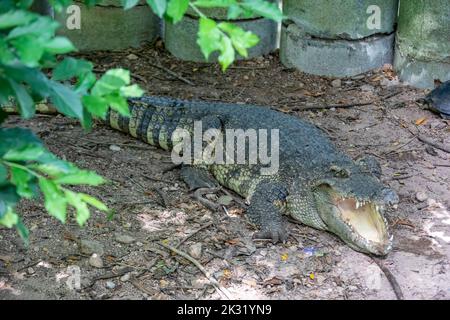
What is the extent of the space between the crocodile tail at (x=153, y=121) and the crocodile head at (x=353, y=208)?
1.26 m

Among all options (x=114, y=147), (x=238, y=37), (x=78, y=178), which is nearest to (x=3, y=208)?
(x=78, y=178)

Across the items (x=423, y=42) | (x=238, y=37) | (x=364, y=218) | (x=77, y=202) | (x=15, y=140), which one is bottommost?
(x=364, y=218)

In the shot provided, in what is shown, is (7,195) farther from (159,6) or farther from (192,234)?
(192,234)

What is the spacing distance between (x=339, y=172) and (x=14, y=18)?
276cm

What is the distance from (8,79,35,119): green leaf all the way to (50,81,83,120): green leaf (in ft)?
0.29

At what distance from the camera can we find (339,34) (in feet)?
21.0

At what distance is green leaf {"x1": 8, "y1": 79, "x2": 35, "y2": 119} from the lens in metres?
2.26

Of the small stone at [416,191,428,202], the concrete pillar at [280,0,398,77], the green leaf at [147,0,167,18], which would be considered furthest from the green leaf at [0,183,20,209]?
the concrete pillar at [280,0,398,77]

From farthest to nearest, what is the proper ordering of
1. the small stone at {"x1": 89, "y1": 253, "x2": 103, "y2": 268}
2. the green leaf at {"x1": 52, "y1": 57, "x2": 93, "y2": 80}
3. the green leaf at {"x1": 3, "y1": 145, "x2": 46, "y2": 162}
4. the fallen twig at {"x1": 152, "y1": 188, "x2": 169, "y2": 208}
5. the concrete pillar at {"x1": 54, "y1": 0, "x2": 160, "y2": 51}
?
the concrete pillar at {"x1": 54, "y1": 0, "x2": 160, "y2": 51} → the fallen twig at {"x1": 152, "y1": 188, "x2": 169, "y2": 208} → the small stone at {"x1": 89, "y1": 253, "x2": 103, "y2": 268} → the green leaf at {"x1": 52, "y1": 57, "x2": 93, "y2": 80} → the green leaf at {"x1": 3, "y1": 145, "x2": 46, "y2": 162}

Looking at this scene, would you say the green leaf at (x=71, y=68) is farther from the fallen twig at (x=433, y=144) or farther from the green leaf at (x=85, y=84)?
the fallen twig at (x=433, y=144)

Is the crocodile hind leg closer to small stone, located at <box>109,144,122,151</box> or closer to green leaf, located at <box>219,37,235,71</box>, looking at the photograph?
small stone, located at <box>109,144,122,151</box>

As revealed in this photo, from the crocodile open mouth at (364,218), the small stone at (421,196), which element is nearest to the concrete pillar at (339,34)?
the small stone at (421,196)
